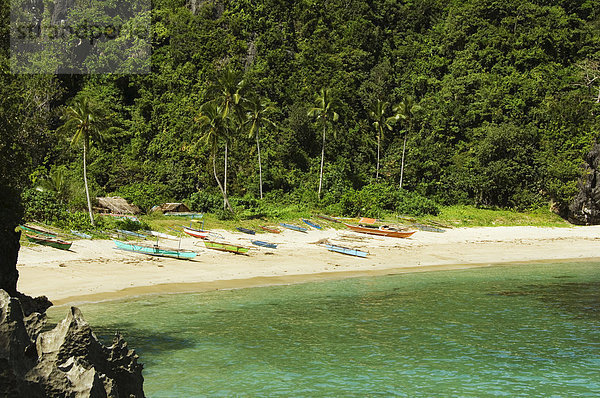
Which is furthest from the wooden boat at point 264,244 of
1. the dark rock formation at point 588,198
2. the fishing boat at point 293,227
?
the dark rock formation at point 588,198

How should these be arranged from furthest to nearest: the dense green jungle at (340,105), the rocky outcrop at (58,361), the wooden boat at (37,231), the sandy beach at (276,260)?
1. the dense green jungle at (340,105)
2. the wooden boat at (37,231)
3. the sandy beach at (276,260)
4. the rocky outcrop at (58,361)

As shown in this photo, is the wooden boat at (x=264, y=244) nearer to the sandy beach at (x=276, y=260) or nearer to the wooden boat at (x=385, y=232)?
the sandy beach at (x=276, y=260)

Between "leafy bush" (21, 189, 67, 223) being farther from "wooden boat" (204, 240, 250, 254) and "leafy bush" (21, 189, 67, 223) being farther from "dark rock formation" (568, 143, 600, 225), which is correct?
"dark rock formation" (568, 143, 600, 225)

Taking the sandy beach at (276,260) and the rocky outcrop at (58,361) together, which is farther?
the sandy beach at (276,260)

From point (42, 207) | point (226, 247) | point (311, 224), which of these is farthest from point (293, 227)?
point (42, 207)

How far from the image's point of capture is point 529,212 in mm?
57438

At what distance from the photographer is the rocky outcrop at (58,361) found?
22.8 ft

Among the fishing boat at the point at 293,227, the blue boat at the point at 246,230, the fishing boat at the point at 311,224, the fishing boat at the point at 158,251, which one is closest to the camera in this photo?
the fishing boat at the point at 158,251

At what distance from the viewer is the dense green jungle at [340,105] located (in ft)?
193

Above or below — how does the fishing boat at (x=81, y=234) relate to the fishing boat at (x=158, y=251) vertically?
above

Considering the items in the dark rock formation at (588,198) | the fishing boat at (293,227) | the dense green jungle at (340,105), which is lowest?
the fishing boat at (293,227)

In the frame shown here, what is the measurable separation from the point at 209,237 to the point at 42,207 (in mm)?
10509

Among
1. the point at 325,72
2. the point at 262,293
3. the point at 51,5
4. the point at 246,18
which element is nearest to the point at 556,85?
the point at 325,72

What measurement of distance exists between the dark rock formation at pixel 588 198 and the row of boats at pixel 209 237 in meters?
22.7
